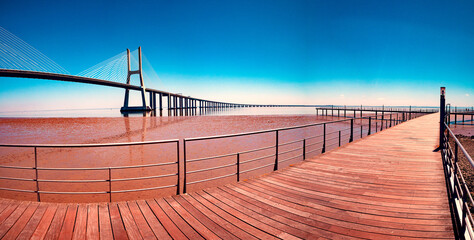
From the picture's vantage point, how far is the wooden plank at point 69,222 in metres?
2.21

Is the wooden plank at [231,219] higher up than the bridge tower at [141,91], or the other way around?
the bridge tower at [141,91]

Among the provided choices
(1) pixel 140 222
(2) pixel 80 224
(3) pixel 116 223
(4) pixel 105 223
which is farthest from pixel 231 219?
(2) pixel 80 224

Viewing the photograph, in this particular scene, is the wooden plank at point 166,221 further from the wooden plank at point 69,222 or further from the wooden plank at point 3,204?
the wooden plank at point 3,204

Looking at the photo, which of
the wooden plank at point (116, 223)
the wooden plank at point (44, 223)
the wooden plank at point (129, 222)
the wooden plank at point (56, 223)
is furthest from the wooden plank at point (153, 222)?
the wooden plank at point (44, 223)

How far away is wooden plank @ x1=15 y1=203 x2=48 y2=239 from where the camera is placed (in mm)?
2240

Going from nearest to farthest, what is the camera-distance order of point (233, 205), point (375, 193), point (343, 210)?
point (343, 210) < point (233, 205) < point (375, 193)

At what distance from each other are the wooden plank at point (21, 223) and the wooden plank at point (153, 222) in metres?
1.13

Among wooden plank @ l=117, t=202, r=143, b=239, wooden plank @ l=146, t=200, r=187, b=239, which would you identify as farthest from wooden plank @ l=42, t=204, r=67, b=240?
wooden plank @ l=146, t=200, r=187, b=239

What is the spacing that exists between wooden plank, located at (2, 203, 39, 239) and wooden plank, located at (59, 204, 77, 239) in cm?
37

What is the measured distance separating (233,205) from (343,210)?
1.29m

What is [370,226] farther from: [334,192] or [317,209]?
[334,192]

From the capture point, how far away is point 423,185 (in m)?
3.39

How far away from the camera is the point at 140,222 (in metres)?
2.43

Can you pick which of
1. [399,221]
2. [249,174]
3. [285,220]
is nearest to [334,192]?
[399,221]
